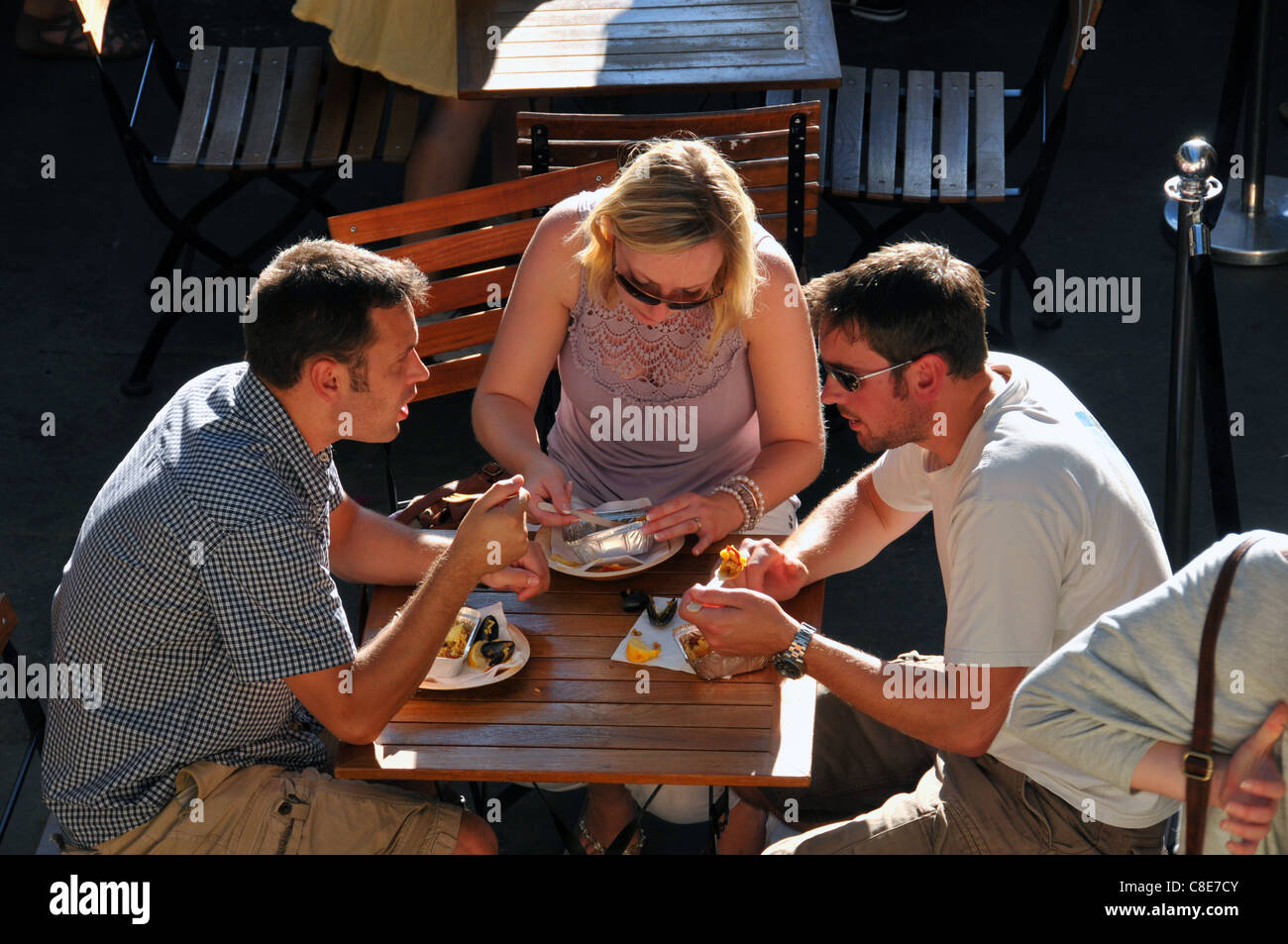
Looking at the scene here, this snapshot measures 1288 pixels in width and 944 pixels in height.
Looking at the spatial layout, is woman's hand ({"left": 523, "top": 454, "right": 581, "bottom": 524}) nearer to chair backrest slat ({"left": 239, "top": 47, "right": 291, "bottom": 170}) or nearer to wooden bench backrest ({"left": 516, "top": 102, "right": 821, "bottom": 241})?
wooden bench backrest ({"left": 516, "top": 102, "right": 821, "bottom": 241})

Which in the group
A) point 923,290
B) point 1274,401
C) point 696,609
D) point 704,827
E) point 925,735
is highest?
point 923,290

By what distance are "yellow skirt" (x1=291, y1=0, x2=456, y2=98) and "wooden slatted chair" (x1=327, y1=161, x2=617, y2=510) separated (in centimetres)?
81

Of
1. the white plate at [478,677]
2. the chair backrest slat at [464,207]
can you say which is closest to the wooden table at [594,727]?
the white plate at [478,677]

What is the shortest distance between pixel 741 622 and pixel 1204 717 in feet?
2.83

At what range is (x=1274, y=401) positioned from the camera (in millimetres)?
4863

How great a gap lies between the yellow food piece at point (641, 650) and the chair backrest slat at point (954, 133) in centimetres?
244

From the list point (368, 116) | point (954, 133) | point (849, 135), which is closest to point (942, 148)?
point (954, 133)

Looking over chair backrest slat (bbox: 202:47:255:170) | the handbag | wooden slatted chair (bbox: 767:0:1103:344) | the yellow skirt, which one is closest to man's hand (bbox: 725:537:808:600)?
the handbag

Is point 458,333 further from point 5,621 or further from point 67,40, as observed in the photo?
point 67,40

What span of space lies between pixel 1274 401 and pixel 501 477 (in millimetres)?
2922

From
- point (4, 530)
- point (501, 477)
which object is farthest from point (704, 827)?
point (4, 530)

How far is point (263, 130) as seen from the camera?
4.92 m

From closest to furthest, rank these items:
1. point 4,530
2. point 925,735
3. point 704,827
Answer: point 925,735, point 704,827, point 4,530
